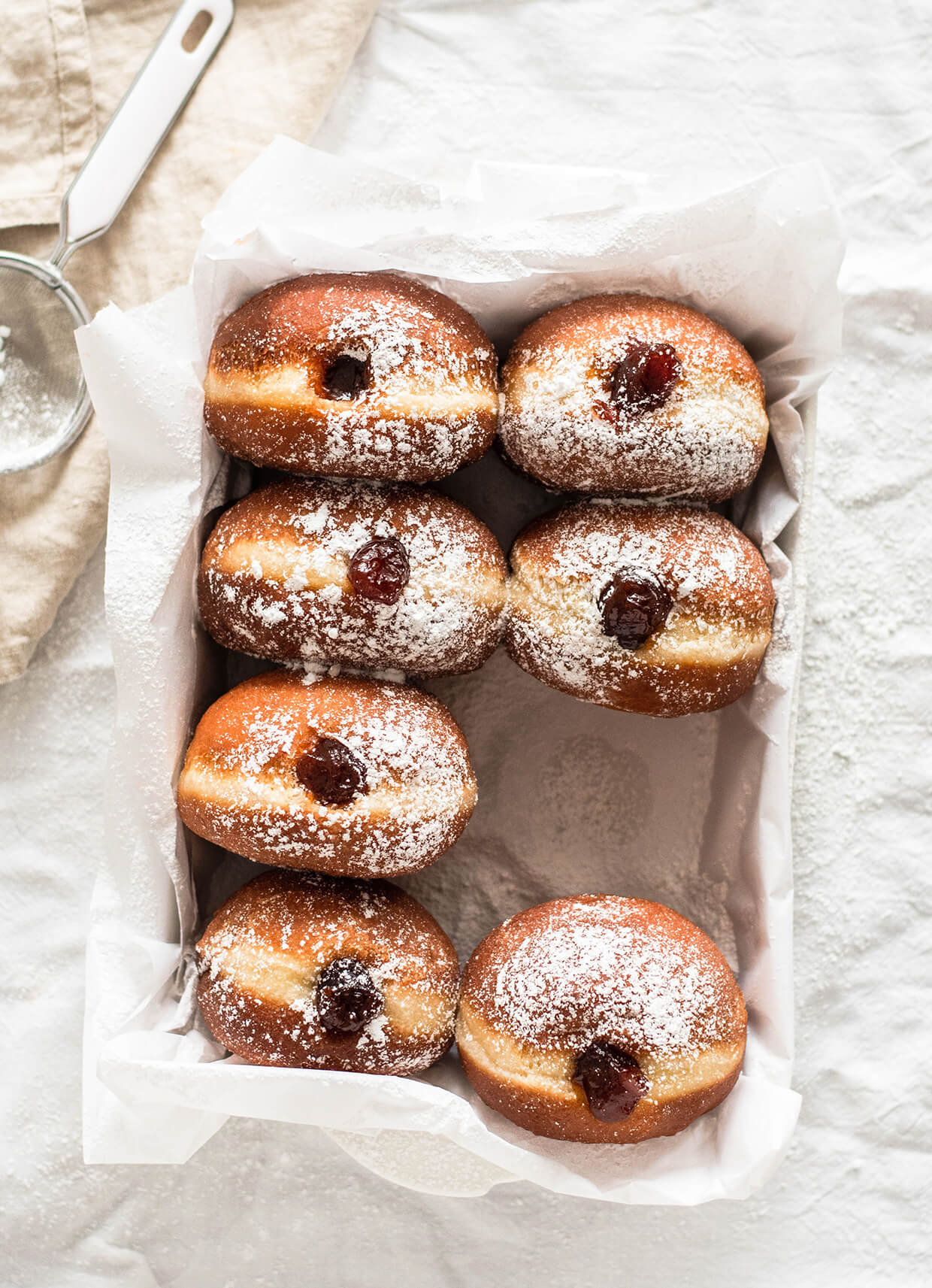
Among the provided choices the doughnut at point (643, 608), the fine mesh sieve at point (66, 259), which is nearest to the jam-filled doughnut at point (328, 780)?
the doughnut at point (643, 608)

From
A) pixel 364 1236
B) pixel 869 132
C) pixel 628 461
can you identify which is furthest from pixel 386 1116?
pixel 869 132

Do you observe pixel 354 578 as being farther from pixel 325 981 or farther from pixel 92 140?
pixel 92 140

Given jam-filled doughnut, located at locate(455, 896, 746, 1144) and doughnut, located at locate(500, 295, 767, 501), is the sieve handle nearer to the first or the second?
doughnut, located at locate(500, 295, 767, 501)

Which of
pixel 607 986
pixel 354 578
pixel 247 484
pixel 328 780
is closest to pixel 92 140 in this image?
pixel 247 484

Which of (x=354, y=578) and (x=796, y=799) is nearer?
(x=354, y=578)

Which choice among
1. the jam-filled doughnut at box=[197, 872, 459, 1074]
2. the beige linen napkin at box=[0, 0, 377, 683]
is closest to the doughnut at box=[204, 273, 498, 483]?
the beige linen napkin at box=[0, 0, 377, 683]
